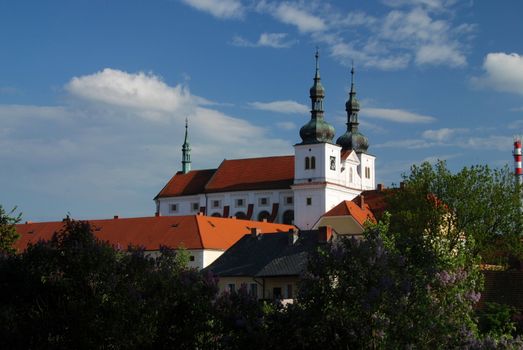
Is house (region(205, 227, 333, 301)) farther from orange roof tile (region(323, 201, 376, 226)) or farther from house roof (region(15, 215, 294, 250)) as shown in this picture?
orange roof tile (region(323, 201, 376, 226))

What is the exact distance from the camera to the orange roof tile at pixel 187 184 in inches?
4685

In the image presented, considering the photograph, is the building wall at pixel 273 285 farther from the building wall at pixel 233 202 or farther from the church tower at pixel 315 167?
the building wall at pixel 233 202

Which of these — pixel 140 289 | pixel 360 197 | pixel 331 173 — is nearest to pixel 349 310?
pixel 140 289

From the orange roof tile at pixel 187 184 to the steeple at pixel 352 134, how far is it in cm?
1841

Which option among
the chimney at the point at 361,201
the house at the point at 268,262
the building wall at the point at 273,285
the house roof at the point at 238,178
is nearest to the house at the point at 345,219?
the chimney at the point at 361,201

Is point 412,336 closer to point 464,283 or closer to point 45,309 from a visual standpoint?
point 464,283

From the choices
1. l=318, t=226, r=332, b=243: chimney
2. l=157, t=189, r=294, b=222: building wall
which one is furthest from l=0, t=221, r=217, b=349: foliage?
l=157, t=189, r=294, b=222: building wall

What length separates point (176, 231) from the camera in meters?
83.8

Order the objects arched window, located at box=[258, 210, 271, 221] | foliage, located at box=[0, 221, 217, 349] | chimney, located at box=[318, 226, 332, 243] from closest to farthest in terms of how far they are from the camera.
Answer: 1. foliage, located at box=[0, 221, 217, 349]
2. chimney, located at box=[318, 226, 332, 243]
3. arched window, located at box=[258, 210, 271, 221]

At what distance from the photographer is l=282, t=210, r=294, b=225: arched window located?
107 metres

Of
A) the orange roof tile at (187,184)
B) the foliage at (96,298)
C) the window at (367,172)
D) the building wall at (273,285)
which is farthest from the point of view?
the orange roof tile at (187,184)

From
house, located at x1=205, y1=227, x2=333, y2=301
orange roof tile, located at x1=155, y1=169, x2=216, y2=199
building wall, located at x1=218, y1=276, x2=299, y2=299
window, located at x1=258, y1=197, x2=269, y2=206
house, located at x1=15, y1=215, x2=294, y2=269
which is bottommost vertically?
building wall, located at x1=218, y1=276, x2=299, y2=299

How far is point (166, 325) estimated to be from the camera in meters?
21.6

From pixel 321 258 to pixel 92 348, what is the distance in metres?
5.62
